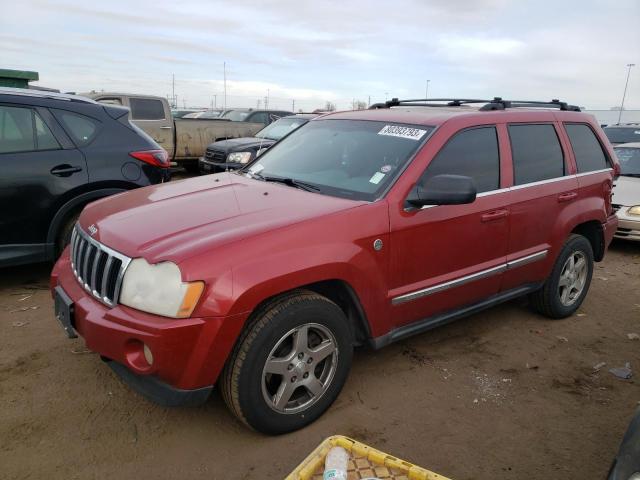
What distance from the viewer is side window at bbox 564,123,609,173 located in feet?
14.4

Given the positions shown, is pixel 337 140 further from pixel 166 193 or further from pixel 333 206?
pixel 166 193

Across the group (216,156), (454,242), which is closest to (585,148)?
(454,242)

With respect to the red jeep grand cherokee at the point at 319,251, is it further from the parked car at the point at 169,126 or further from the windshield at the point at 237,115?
the windshield at the point at 237,115

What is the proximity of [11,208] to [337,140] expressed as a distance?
2872mm

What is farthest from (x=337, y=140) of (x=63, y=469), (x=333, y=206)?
(x=63, y=469)

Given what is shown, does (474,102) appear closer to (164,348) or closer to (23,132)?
(164,348)

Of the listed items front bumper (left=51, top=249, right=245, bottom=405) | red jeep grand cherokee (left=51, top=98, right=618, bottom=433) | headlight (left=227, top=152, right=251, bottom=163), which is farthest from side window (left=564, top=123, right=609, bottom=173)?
headlight (left=227, top=152, right=251, bottom=163)

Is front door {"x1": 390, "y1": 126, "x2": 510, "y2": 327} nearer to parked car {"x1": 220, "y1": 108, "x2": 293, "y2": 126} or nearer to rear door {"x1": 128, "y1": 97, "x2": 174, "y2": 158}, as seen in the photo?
rear door {"x1": 128, "y1": 97, "x2": 174, "y2": 158}

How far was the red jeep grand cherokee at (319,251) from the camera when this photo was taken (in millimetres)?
2422

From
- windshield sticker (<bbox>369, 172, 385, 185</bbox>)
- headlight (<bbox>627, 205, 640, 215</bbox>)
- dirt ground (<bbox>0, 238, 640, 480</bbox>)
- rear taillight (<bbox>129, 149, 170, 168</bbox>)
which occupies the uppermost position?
windshield sticker (<bbox>369, 172, 385, 185</bbox>)

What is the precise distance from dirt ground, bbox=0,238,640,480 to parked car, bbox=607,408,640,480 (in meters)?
0.91

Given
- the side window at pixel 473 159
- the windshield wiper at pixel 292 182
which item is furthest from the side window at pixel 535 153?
the windshield wiper at pixel 292 182

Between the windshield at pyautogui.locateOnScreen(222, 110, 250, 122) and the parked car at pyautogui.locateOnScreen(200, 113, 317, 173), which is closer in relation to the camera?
the parked car at pyautogui.locateOnScreen(200, 113, 317, 173)

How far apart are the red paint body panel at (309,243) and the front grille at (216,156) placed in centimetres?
652
